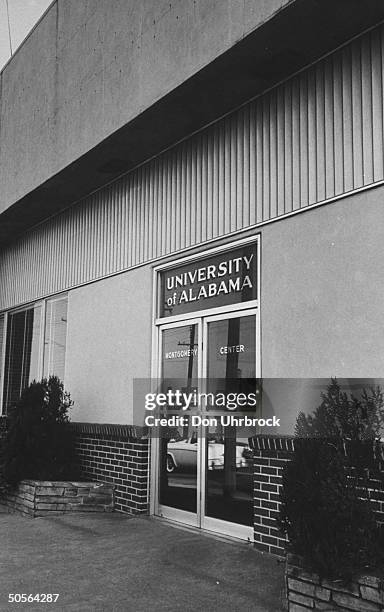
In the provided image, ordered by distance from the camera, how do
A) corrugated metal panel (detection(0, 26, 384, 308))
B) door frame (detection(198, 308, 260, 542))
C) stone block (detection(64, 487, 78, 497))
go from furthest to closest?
stone block (detection(64, 487, 78, 497)) < door frame (detection(198, 308, 260, 542)) < corrugated metal panel (detection(0, 26, 384, 308))

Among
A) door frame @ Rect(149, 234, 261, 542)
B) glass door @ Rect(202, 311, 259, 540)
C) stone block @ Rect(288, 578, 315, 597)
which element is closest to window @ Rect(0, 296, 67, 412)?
door frame @ Rect(149, 234, 261, 542)

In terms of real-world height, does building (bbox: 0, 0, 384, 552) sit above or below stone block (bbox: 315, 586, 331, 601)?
above

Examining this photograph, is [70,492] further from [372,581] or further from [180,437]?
[372,581]

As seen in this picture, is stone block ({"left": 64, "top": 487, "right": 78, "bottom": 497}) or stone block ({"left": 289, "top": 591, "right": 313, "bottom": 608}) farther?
stone block ({"left": 64, "top": 487, "right": 78, "bottom": 497})

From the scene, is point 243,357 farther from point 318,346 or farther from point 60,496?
point 60,496

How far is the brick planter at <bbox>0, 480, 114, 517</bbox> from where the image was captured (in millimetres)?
8562

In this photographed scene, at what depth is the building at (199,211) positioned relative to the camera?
6.09 m

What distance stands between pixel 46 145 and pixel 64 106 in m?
0.71

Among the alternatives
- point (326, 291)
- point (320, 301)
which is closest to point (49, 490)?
point (320, 301)

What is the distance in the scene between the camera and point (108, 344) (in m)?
9.61

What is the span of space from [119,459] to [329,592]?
4.87 m

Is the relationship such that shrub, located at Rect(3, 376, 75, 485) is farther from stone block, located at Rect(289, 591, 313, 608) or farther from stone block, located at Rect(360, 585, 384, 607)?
stone block, located at Rect(360, 585, 384, 607)

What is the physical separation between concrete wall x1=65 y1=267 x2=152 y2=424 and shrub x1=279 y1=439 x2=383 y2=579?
163 inches

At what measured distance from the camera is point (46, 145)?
10219mm
